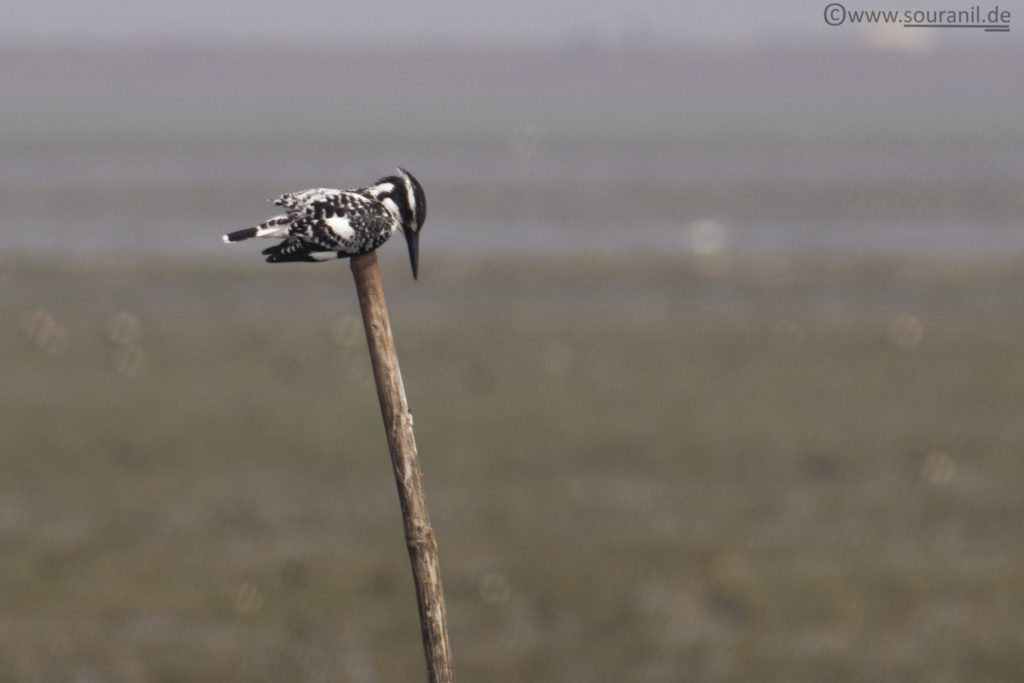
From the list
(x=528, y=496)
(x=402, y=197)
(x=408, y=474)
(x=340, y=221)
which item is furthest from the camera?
(x=528, y=496)

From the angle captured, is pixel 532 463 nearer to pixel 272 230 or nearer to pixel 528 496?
pixel 528 496

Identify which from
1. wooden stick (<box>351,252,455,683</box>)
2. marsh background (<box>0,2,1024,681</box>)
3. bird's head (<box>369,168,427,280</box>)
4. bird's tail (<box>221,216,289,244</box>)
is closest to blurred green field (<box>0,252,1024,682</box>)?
marsh background (<box>0,2,1024,681</box>)

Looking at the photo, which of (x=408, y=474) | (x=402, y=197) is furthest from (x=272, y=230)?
(x=408, y=474)

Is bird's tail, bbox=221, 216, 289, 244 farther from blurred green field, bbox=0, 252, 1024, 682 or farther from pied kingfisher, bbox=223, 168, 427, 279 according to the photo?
blurred green field, bbox=0, 252, 1024, 682

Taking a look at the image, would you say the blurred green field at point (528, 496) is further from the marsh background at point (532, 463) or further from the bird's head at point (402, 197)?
the bird's head at point (402, 197)

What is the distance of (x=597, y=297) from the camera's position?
42094 millimetres

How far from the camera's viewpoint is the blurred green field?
15695mm

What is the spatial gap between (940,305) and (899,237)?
20.1m

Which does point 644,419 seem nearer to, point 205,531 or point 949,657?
point 205,531

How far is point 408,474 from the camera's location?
5609 mm

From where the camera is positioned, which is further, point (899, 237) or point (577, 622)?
point (899, 237)

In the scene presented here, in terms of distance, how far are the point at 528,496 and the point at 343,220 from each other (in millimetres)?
15113

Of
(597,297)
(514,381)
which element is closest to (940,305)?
(597,297)

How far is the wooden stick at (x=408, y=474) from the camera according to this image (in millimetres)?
5535
